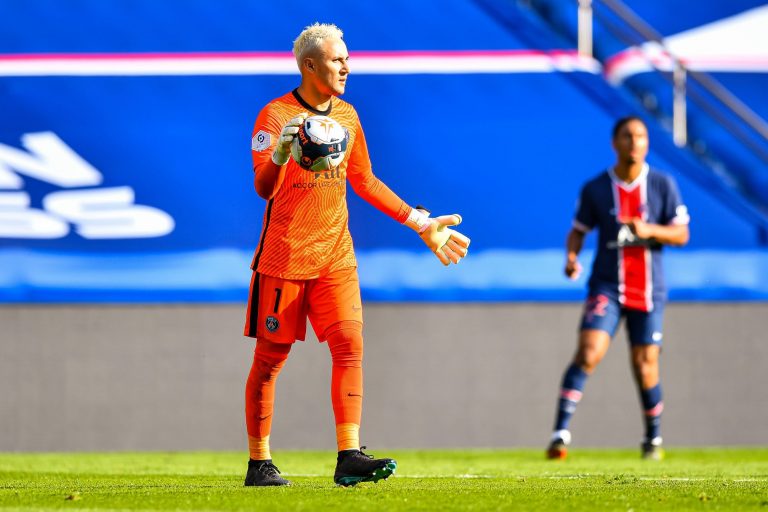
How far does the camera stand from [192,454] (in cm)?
880

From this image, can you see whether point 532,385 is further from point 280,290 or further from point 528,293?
point 280,290

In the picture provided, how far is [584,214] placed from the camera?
8.12 metres

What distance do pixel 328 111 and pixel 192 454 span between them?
419 centimetres

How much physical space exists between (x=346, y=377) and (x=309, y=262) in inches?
17.9

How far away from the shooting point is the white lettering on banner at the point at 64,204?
929 centimetres

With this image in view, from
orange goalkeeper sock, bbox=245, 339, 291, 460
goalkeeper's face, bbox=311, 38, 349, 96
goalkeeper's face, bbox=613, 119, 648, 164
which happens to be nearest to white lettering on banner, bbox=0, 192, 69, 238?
goalkeeper's face, bbox=613, 119, 648, 164

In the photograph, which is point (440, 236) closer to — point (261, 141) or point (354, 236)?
point (261, 141)

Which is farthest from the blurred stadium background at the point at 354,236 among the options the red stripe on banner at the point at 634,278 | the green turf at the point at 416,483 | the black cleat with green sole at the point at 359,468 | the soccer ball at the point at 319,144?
the soccer ball at the point at 319,144

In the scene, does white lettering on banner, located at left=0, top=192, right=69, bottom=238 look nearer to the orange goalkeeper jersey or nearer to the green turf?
the green turf

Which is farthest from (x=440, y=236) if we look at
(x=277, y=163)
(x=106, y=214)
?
(x=106, y=214)

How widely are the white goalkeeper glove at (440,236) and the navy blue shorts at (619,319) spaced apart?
266 centimetres

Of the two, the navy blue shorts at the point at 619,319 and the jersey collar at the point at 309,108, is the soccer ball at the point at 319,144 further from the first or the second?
the navy blue shorts at the point at 619,319

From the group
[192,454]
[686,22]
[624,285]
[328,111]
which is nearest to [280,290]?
[328,111]

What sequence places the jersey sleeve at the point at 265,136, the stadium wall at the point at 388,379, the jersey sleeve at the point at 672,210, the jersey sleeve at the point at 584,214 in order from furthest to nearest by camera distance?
the stadium wall at the point at 388,379 < the jersey sleeve at the point at 584,214 < the jersey sleeve at the point at 672,210 < the jersey sleeve at the point at 265,136
